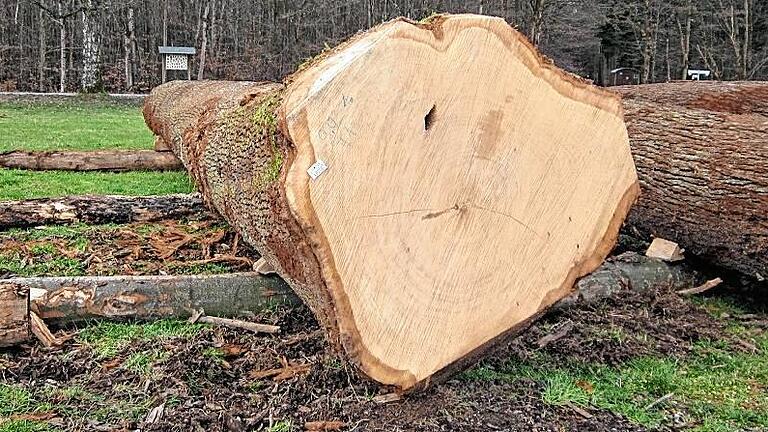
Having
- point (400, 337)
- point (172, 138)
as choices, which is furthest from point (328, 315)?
point (172, 138)

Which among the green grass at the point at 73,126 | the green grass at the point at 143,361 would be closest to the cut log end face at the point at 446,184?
the green grass at the point at 143,361

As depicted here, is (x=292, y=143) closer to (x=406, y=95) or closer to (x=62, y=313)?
(x=406, y=95)

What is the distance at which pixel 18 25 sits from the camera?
22.2 m

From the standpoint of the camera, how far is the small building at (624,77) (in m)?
26.5

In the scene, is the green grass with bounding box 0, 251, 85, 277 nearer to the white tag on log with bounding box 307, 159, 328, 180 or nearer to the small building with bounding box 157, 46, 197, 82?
the white tag on log with bounding box 307, 159, 328, 180

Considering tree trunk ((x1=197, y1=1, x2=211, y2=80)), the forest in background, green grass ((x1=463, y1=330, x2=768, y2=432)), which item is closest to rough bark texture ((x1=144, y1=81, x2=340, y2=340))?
green grass ((x1=463, y1=330, x2=768, y2=432))

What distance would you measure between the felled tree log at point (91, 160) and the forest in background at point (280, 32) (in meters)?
12.9

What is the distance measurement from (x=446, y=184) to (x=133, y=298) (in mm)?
1880

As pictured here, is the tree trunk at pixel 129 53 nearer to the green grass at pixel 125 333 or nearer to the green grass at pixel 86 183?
the green grass at pixel 86 183

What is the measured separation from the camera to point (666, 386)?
325 cm

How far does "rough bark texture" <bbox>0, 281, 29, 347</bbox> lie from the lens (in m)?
3.36

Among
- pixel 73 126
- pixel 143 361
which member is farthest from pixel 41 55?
pixel 143 361

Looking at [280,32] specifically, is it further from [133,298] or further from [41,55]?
[133,298]

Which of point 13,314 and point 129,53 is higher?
point 129,53
